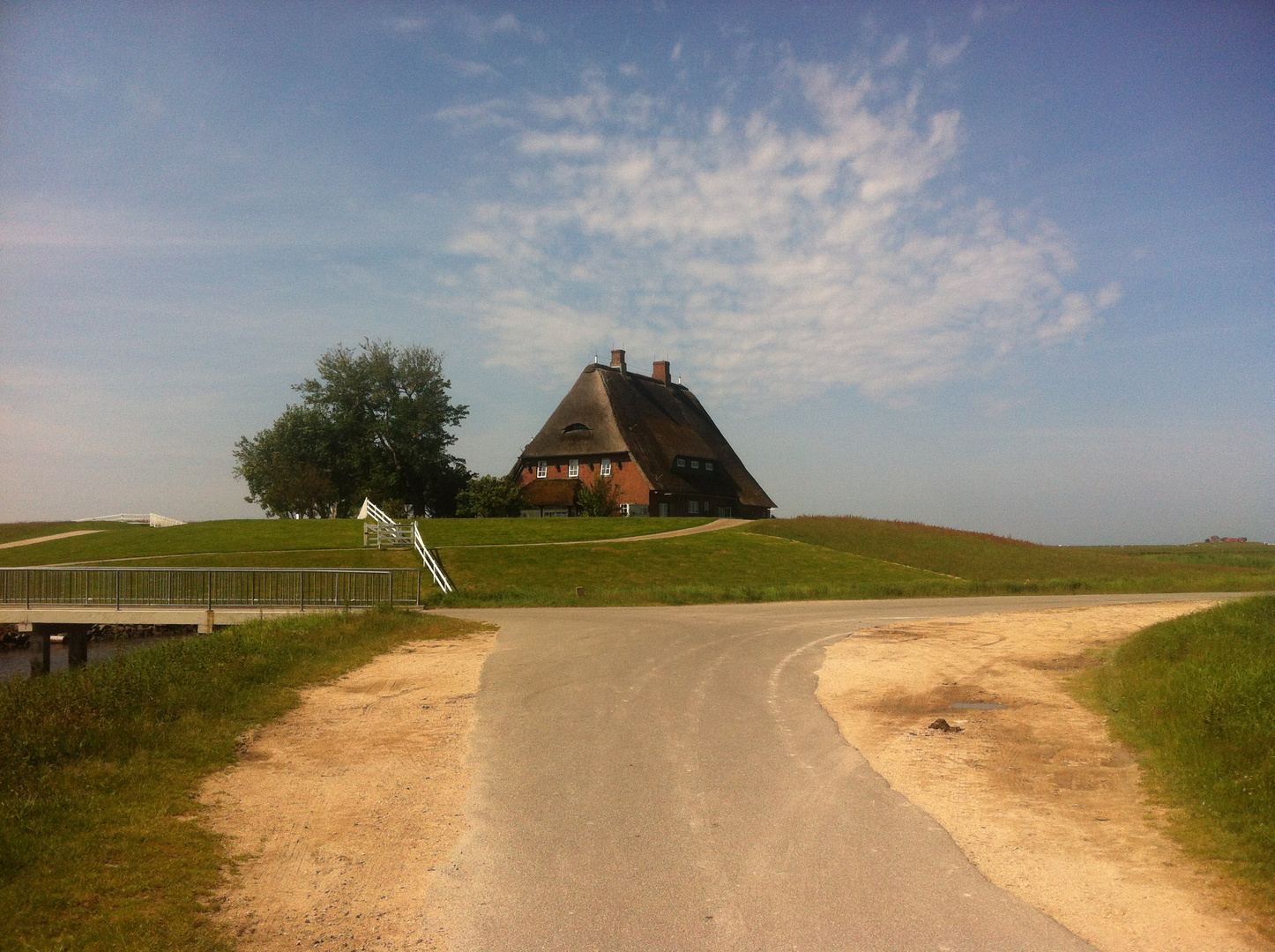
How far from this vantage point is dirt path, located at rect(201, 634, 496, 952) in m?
5.70

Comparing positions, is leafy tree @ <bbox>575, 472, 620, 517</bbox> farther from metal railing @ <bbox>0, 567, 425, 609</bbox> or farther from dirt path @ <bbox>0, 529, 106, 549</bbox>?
metal railing @ <bbox>0, 567, 425, 609</bbox>

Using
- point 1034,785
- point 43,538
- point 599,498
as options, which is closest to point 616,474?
point 599,498

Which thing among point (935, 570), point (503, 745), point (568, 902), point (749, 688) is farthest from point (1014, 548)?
point (568, 902)

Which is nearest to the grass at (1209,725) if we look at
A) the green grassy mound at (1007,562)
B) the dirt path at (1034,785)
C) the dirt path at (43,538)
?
the dirt path at (1034,785)

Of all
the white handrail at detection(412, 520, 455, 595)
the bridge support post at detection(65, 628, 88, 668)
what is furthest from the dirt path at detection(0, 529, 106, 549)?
the bridge support post at detection(65, 628, 88, 668)

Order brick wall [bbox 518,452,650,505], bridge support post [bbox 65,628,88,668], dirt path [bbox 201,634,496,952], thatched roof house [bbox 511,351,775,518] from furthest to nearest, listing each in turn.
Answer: thatched roof house [bbox 511,351,775,518]
brick wall [bbox 518,452,650,505]
bridge support post [bbox 65,628,88,668]
dirt path [bbox 201,634,496,952]

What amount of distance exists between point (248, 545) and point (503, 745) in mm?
39046

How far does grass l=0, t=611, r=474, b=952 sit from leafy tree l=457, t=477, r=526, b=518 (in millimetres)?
47612

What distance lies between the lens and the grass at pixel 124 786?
5555 millimetres

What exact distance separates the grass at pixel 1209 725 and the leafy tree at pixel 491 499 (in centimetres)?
5074

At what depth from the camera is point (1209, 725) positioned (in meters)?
9.36

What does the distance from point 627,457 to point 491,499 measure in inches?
403

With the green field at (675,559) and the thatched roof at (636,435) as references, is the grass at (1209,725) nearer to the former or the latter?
the green field at (675,559)

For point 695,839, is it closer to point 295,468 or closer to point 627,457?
point 627,457
